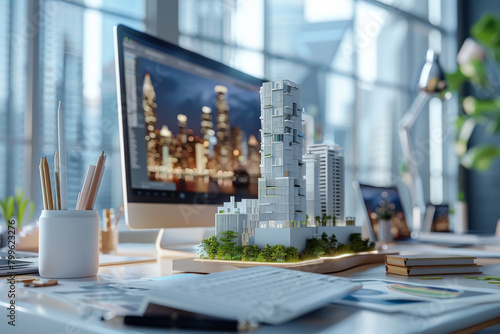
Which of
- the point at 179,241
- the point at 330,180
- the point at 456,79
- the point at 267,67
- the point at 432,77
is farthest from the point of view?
the point at 267,67

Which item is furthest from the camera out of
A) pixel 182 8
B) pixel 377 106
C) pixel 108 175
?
pixel 377 106

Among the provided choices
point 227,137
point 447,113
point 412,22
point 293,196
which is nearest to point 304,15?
point 412,22

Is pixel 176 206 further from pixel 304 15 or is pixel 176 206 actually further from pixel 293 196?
pixel 304 15

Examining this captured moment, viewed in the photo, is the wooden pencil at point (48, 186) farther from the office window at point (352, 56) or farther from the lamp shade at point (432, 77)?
the office window at point (352, 56)

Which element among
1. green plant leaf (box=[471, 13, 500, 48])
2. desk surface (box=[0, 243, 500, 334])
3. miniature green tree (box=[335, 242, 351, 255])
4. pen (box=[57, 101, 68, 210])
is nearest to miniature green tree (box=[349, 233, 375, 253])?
miniature green tree (box=[335, 242, 351, 255])

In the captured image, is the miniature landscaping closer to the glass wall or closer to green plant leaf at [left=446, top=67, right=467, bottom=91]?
the glass wall

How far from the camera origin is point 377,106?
6562 millimetres

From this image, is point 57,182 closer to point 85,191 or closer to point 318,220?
point 85,191

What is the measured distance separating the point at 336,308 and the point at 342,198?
61cm

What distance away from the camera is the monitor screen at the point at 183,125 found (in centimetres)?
121

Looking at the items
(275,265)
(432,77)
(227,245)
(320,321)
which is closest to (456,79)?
(320,321)

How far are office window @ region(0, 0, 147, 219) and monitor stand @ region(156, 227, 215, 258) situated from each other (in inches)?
74.7

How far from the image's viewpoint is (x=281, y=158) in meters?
0.99

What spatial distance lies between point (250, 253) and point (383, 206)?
4.41 ft
